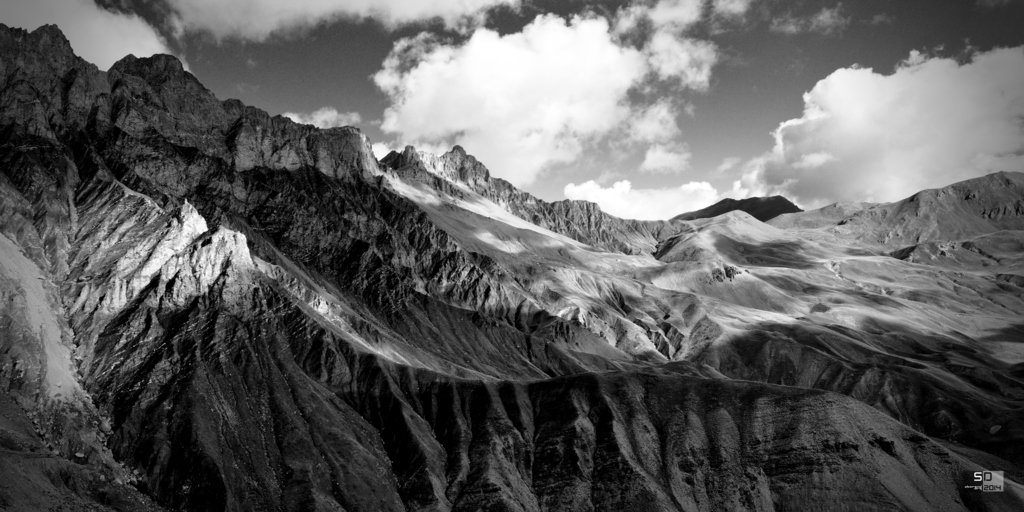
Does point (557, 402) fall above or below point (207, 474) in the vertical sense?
above

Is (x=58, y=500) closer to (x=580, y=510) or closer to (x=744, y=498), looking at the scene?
(x=580, y=510)

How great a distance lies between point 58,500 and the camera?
10900 cm

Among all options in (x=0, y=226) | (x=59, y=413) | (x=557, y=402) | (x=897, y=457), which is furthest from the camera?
(x=557, y=402)

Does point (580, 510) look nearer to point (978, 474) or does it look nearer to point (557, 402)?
point (557, 402)

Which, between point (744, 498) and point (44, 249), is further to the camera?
point (44, 249)

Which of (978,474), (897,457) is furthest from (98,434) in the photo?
(978,474)

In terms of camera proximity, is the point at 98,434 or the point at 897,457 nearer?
the point at 98,434

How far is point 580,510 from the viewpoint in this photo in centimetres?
15712

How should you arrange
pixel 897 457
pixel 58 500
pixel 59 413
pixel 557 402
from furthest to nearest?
pixel 557 402
pixel 897 457
pixel 59 413
pixel 58 500

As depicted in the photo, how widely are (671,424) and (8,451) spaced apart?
14307cm

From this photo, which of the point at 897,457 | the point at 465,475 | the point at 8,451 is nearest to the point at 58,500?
the point at 8,451

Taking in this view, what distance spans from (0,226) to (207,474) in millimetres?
95604

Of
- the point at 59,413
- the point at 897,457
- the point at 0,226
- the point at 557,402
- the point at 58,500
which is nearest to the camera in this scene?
the point at 58,500

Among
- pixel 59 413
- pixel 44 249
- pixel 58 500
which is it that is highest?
pixel 44 249
